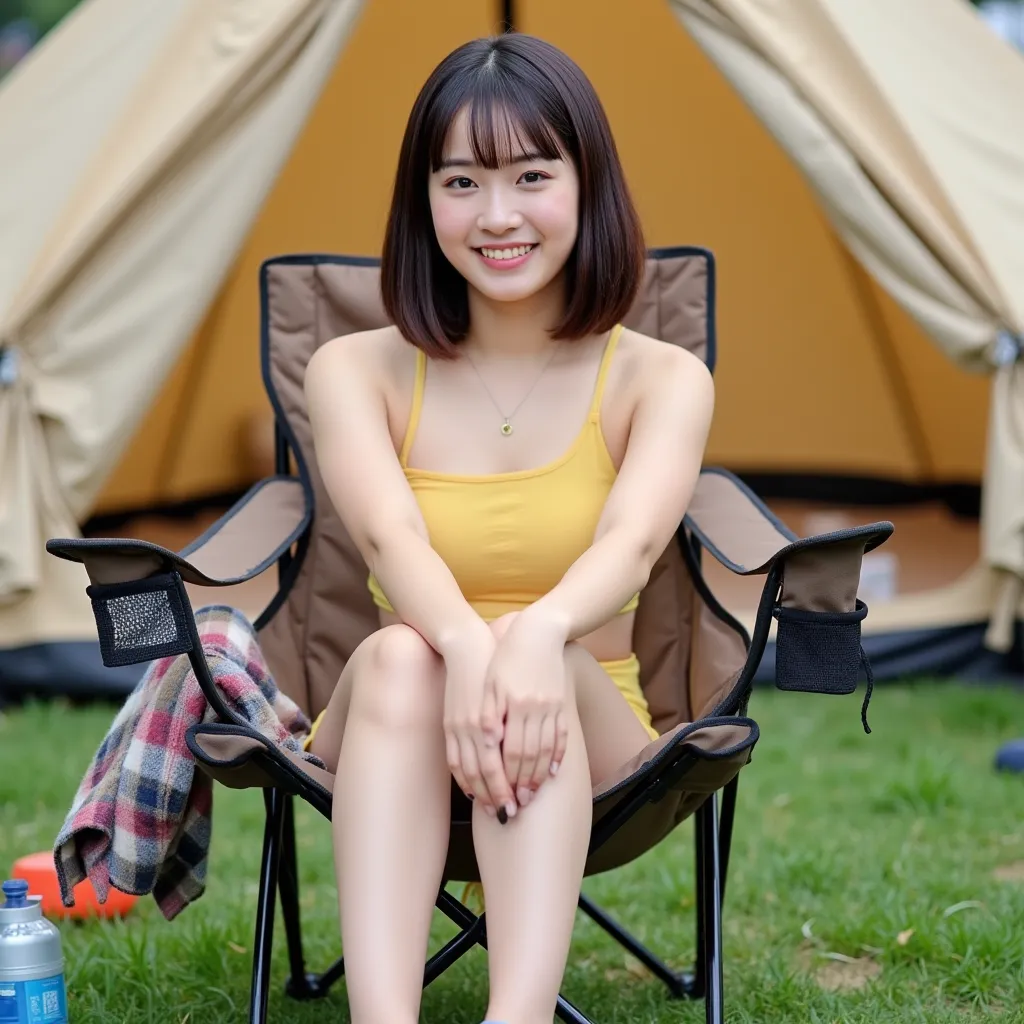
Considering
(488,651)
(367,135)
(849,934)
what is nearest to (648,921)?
(849,934)

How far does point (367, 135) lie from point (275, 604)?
3193mm

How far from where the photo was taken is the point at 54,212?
3490 mm

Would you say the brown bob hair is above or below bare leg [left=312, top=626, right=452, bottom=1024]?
above

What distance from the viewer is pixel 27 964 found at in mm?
1804

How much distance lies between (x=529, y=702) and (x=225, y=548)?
0.57 metres

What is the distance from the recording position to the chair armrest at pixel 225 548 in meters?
1.59

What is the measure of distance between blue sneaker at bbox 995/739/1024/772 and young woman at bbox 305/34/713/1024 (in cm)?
137

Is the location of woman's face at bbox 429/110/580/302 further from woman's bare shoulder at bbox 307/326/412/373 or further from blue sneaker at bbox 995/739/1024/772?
blue sneaker at bbox 995/739/1024/772

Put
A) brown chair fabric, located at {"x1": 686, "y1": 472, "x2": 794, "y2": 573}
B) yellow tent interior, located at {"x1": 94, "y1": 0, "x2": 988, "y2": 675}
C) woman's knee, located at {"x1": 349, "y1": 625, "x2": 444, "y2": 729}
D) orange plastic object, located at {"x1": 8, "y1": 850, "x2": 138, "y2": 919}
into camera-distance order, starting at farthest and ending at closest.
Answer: yellow tent interior, located at {"x1": 94, "y1": 0, "x2": 988, "y2": 675} → orange plastic object, located at {"x1": 8, "y1": 850, "x2": 138, "y2": 919} → brown chair fabric, located at {"x1": 686, "y1": 472, "x2": 794, "y2": 573} → woman's knee, located at {"x1": 349, "y1": 625, "x2": 444, "y2": 729}

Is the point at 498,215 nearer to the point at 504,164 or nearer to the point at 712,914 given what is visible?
the point at 504,164

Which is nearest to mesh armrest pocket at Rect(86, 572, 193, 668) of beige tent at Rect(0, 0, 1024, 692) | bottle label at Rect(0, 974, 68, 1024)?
bottle label at Rect(0, 974, 68, 1024)

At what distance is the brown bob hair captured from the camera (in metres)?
1.85

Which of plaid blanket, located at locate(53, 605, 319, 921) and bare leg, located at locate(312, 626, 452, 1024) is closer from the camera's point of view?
bare leg, located at locate(312, 626, 452, 1024)

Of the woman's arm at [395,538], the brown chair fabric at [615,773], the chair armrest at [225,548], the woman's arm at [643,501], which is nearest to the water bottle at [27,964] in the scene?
the brown chair fabric at [615,773]
